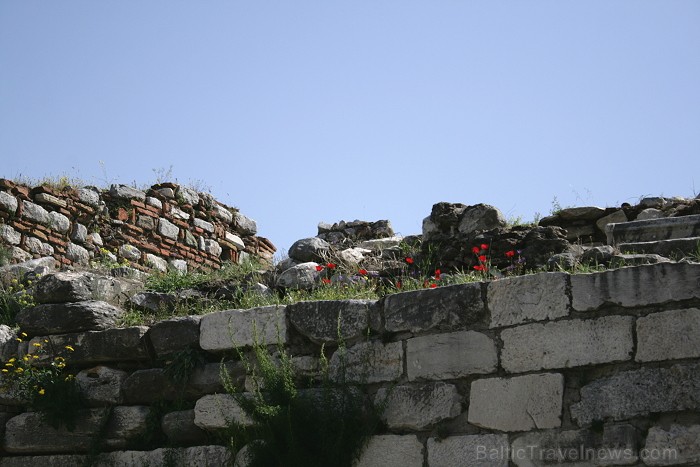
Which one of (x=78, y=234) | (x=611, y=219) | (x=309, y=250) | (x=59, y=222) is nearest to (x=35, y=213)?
(x=59, y=222)

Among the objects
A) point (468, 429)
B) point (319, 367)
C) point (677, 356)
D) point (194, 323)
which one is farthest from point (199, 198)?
point (677, 356)

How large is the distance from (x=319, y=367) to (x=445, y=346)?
0.86 meters

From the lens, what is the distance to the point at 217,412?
607cm

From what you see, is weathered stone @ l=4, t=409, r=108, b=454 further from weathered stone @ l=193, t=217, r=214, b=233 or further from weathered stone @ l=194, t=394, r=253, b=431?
weathered stone @ l=193, t=217, r=214, b=233

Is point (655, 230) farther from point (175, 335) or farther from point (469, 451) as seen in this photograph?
point (175, 335)

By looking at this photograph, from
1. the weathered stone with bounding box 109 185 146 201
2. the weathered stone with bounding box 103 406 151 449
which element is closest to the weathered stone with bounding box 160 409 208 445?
the weathered stone with bounding box 103 406 151 449

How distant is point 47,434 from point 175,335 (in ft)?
3.79

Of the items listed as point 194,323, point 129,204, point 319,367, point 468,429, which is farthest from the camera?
point 129,204

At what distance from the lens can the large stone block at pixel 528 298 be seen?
5.23 metres

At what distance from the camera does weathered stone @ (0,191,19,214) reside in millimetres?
9148

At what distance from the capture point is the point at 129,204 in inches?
410

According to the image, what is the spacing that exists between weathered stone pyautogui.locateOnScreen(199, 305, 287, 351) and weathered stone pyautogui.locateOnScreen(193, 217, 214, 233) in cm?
482

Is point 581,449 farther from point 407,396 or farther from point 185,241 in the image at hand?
point 185,241

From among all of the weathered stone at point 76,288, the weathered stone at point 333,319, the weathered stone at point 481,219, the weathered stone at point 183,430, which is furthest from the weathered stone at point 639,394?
the weathered stone at point 76,288
